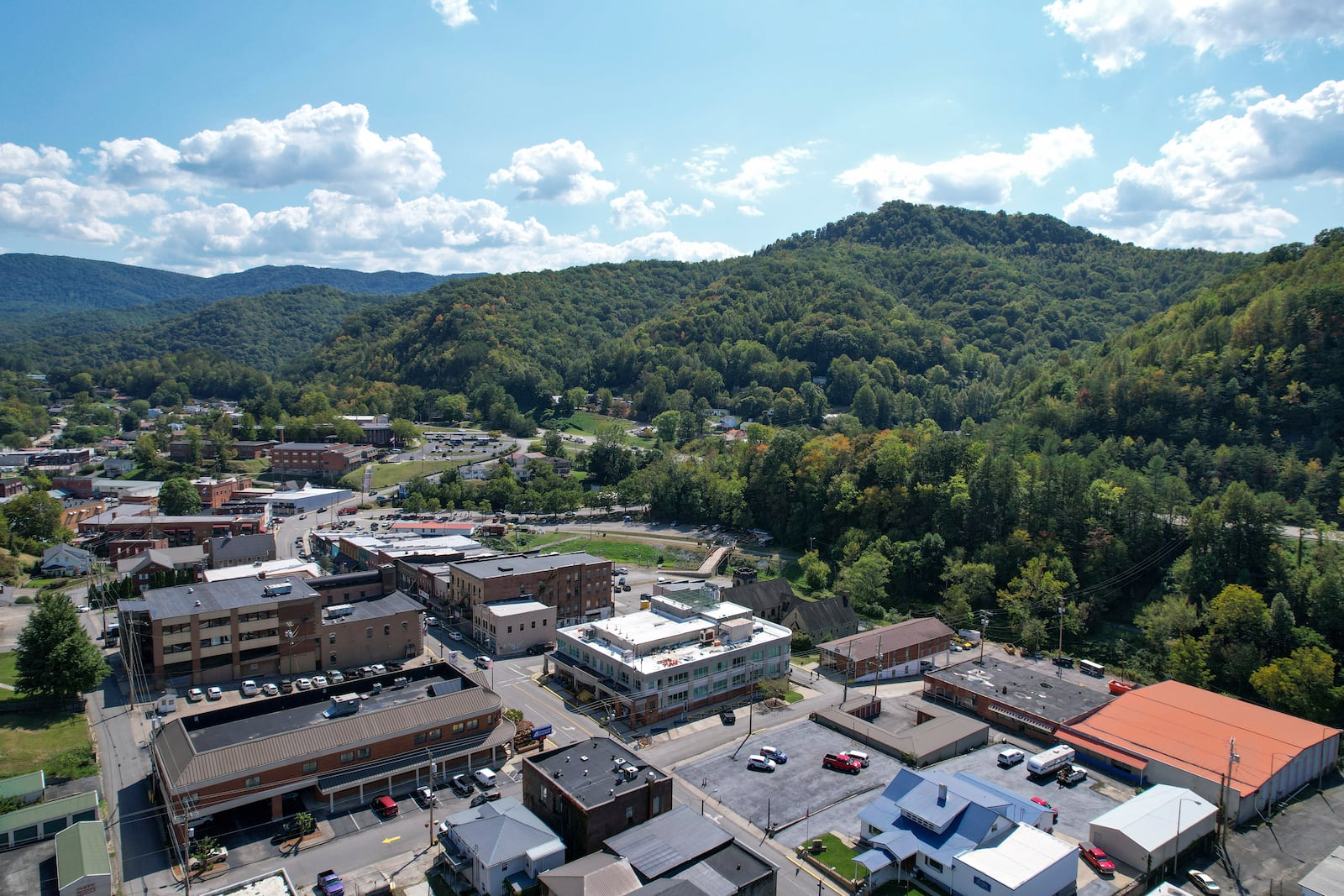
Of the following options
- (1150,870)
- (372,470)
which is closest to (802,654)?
(1150,870)

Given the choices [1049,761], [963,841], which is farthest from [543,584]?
[963,841]

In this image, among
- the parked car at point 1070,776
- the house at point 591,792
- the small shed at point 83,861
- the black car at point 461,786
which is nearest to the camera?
the small shed at point 83,861

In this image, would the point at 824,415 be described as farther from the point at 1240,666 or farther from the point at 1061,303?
the point at 1240,666

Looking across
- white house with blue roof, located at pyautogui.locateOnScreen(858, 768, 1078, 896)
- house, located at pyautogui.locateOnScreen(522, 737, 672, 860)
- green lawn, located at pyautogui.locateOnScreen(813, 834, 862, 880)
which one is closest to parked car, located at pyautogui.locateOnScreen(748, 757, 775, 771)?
green lawn, located at pyautogui.locateOnScreen(813, 834, 862, 880)

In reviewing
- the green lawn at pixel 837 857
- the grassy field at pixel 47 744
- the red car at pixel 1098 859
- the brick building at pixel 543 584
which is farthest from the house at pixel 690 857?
the brick building at pixel 543 584

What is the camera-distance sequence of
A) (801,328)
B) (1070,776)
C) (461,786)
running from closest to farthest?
(461,786)
(1070,776)
(801,328)

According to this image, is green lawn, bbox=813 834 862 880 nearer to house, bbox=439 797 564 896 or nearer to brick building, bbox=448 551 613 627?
house, bbox=439 797 564 896

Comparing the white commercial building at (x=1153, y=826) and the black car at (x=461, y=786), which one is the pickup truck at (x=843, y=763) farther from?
the black car at (x=461, y=786)

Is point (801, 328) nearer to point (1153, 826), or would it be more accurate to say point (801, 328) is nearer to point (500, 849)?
point (1153, 826)
